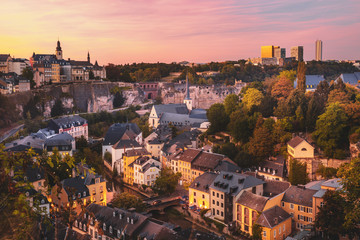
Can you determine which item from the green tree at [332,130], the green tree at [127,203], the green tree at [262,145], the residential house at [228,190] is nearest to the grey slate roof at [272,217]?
the residential house at [228,190]

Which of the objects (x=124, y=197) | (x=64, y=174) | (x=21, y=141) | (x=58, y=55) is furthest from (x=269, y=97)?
(x=58, y=55)

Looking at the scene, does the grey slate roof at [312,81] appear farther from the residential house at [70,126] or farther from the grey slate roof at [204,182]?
the residential house at [70,126]

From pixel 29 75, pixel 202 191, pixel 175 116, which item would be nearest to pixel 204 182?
pixel 202 191

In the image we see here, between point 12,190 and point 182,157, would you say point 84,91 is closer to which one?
point 182,157

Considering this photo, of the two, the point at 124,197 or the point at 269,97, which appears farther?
the point at 269,97

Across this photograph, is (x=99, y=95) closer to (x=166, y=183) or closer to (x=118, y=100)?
(x=118, y=100)

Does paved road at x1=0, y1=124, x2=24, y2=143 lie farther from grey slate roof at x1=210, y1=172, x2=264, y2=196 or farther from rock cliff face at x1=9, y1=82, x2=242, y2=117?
grey slate roof at x1=210, y1=172, x2=264, y2=196

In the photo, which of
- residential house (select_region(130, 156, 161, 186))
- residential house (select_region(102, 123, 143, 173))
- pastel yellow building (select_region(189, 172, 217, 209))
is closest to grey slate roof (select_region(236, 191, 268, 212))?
pastel yellow building (select_region(189, 172, 217, 209))
